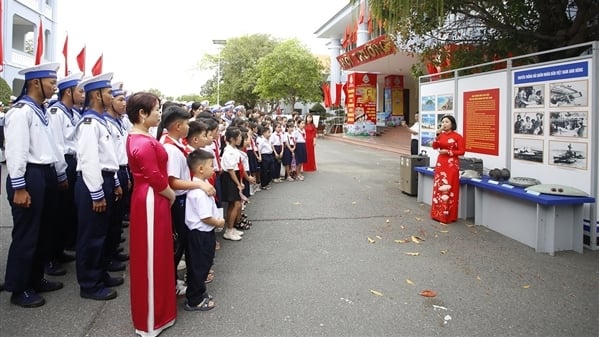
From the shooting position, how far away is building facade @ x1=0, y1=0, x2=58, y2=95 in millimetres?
20781

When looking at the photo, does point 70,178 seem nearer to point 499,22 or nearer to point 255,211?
point 255,211

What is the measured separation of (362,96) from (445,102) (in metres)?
20.2

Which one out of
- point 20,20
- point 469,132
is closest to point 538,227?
point 469,132

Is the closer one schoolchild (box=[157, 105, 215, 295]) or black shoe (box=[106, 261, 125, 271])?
schoolchild (box=[157, 105, 215, 295])

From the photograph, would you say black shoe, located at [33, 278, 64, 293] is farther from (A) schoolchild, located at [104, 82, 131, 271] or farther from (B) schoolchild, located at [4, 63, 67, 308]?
(A) schoolchild, located at [104, 82, 131, 271]

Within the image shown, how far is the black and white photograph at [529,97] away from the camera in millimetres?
6270

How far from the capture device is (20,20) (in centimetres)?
2300

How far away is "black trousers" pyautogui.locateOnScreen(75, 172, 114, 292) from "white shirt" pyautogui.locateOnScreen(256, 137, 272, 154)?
6.28 metres

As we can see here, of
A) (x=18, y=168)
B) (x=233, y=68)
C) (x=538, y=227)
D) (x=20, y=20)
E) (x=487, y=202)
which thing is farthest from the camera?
(x=233, y=68)

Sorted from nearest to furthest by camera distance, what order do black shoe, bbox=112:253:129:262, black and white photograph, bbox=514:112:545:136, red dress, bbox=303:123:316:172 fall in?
black shoe, bbox=112:253:129:262, black and white photograph, bbox=514:112:545:136, red dress, bbox=303:123:316:172

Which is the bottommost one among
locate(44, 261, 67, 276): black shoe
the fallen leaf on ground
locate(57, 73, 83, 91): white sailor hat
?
the fallen leaf on ground

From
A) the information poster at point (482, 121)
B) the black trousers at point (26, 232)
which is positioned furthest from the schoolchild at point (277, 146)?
the black trousers at point (26, 232)

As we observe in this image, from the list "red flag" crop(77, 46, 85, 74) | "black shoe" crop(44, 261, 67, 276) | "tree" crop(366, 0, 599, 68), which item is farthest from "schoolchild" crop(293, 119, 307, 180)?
"black shoe" crop(44, 261, 67, 276)

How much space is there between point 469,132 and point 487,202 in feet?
6.14
